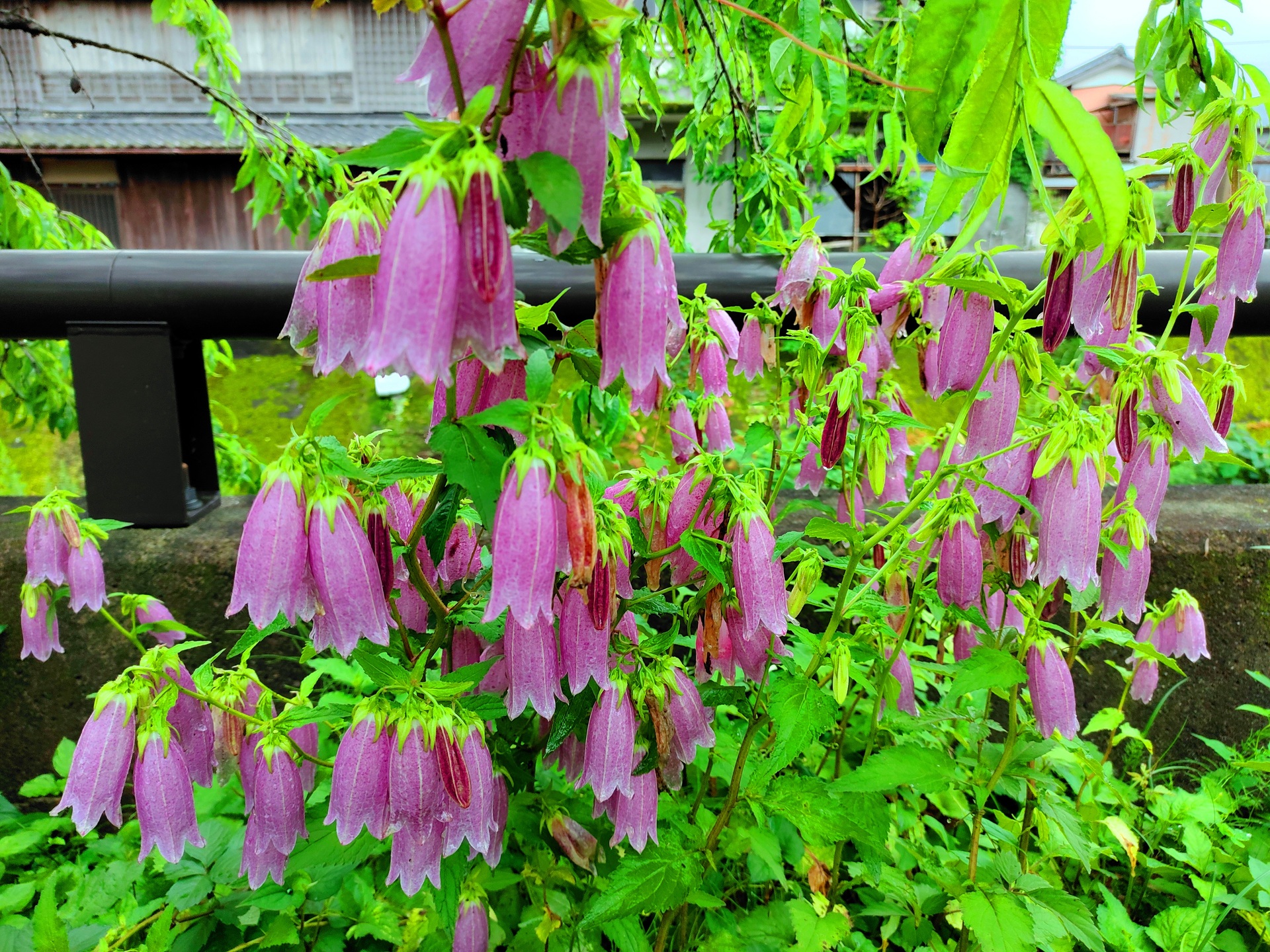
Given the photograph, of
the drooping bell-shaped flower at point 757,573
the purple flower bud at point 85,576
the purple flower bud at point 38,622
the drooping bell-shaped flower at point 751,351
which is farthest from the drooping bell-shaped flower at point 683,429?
the purple flower bud at point 38,622

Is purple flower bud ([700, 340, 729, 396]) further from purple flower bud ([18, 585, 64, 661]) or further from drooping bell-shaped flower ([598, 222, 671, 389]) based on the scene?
purple flower bud ([18, 585, 64, 661])

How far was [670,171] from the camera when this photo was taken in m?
12.0

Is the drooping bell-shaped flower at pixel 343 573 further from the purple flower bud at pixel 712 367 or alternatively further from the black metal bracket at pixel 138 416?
the black metal bracket at pixel 138 416

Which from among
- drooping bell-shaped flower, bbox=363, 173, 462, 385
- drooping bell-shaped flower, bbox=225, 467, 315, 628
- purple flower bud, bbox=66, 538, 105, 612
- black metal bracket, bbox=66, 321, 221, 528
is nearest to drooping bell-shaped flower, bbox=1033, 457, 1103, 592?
drooping bell-shaped flower, bbox=363, 173, 462, 385

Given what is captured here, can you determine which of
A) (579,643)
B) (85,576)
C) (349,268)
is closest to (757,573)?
(579,643)

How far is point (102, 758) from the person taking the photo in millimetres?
1025

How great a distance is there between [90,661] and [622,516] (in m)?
1.97

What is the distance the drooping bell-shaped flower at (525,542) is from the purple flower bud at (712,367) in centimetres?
77

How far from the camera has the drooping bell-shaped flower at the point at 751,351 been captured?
1583 mm

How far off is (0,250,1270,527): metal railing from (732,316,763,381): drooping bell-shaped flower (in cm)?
45

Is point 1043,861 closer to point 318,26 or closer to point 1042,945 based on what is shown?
point 1042,945

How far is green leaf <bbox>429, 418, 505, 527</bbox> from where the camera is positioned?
2.47 ft

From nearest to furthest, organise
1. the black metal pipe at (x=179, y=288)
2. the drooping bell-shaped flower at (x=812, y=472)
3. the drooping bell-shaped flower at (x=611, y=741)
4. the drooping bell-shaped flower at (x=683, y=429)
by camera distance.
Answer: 1. the drooping bell-shaped flower at (x=611, y=741)
2. the drooping bell-shaped flower at (x=683, y=429)
3. the drooping bell-shaped flower at (x=812, y=472)
4. the black metal pipe at (x=179, y=288)

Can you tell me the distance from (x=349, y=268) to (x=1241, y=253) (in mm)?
1201
